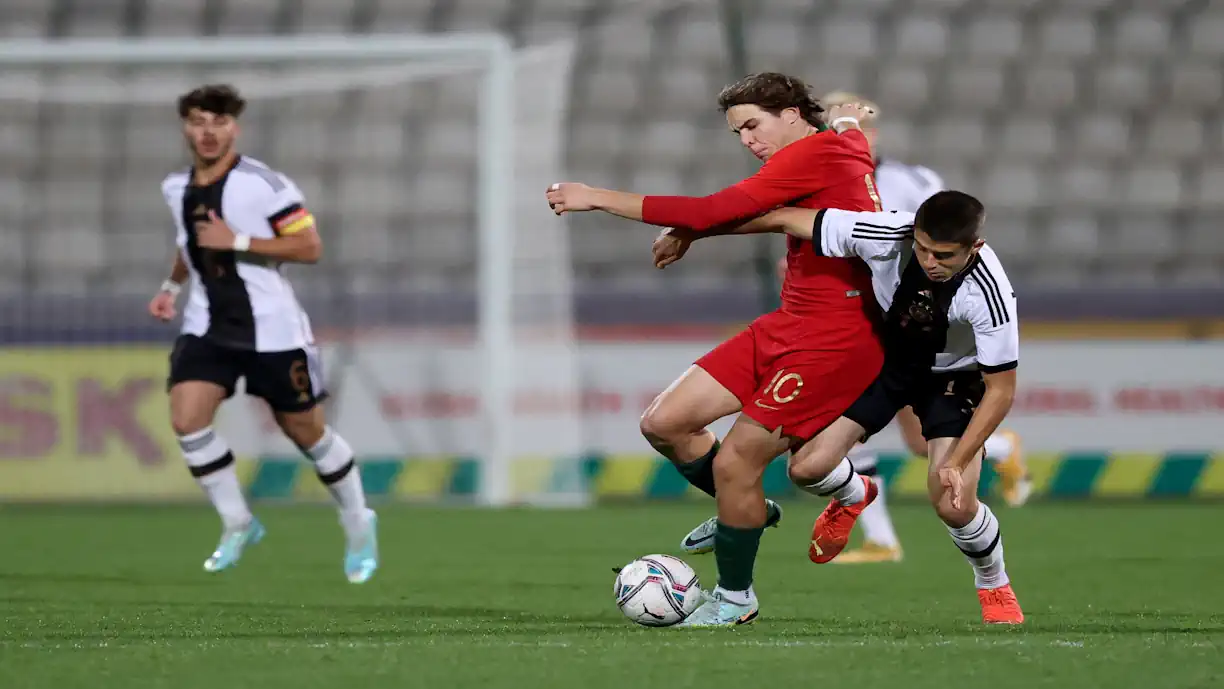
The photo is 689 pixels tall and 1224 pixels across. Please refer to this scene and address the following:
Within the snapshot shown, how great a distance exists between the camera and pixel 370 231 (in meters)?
12.5

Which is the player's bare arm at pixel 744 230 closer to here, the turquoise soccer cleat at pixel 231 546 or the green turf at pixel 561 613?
the green turf at pixel 561 613

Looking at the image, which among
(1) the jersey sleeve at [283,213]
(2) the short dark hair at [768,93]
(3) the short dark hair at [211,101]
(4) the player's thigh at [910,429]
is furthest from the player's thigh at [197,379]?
(4) the player's thigh at [910,429]

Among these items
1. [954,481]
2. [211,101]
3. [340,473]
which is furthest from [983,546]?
[211,101]

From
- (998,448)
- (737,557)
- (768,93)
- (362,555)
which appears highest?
(768,93)

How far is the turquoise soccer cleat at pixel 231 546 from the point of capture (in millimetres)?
7680

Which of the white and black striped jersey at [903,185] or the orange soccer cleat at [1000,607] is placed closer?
the orange soccer cleat at [1000,607]

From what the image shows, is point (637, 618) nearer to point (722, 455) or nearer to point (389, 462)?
point (722, 455)

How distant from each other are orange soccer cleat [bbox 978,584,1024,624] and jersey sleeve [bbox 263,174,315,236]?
3.20 meters

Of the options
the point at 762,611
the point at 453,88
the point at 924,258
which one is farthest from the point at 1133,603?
the point at 453,88

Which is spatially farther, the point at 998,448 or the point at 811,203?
the point at 998,448

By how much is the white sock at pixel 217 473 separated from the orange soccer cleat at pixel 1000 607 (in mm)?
3197

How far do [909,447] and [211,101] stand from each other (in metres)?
3.11

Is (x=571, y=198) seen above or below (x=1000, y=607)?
above

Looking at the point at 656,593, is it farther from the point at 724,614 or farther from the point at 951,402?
the point at 951,402
